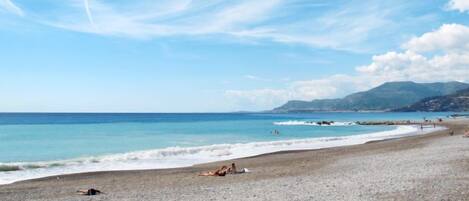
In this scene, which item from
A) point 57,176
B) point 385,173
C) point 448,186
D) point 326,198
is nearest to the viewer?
point 326,198

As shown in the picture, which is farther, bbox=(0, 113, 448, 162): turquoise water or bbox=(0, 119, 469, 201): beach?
bbox=(0, 113, 448, 162): turquoise water

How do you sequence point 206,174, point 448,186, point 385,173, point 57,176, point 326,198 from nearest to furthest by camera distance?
point 326,198 < point 448,186 < point 385,173 < point 206,174 < point 57,176

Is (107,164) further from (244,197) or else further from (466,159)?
(466,159)

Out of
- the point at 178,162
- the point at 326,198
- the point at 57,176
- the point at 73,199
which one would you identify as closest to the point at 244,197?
the point at 326,198

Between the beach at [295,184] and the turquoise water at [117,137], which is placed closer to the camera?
the beach at [295,184]

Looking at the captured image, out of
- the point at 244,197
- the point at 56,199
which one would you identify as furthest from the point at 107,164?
the point at 244,197

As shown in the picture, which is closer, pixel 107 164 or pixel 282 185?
pixel 282 185

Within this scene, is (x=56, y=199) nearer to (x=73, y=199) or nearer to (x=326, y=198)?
(x=73, y=199)

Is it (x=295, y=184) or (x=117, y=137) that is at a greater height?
(x=117, y=137)

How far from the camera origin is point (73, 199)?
502 inches

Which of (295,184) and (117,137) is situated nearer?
(295,184)

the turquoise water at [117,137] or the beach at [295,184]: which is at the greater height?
the turquoise water at [117,137]

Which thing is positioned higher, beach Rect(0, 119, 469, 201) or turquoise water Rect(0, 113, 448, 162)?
turquoise water Rect(0, 113, 448, 162)

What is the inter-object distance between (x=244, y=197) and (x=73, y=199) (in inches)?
182
